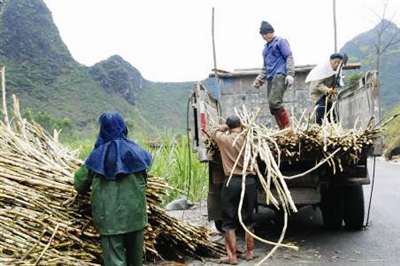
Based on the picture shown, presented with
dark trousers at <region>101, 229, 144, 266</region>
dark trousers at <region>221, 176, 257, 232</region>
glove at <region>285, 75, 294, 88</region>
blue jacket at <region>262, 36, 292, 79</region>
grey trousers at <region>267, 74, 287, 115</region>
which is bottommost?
dark trousers at <region>101, 229, 144, 266</region>

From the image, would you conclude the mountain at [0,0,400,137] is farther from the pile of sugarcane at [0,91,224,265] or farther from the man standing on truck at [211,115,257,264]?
the man standing on truck at [211,115,257,264]

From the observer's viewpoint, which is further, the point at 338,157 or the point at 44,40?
the point at 44,40

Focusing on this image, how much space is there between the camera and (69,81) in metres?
37.4

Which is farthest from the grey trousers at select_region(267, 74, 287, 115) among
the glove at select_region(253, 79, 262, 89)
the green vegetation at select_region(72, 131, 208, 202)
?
the green vegetation at select_region(72, 131, 208, 202)

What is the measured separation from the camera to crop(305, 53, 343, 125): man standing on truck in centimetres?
746

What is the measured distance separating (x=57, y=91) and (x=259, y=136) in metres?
32.1

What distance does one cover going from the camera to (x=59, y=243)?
4.16m

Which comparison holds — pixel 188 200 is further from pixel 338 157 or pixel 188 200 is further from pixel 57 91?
pixel 57 91

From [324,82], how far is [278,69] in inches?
50.1

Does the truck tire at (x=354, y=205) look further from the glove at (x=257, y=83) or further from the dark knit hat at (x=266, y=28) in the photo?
the dark knit hat at (x=266, y=28)

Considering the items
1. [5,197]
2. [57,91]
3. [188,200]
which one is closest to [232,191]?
[5,197]

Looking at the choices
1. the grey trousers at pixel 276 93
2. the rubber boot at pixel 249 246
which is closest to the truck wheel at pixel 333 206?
the grey trousers at pixel 276 93

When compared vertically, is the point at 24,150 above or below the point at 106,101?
below

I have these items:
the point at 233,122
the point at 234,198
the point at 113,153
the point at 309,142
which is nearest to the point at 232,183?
the point at 234,198
